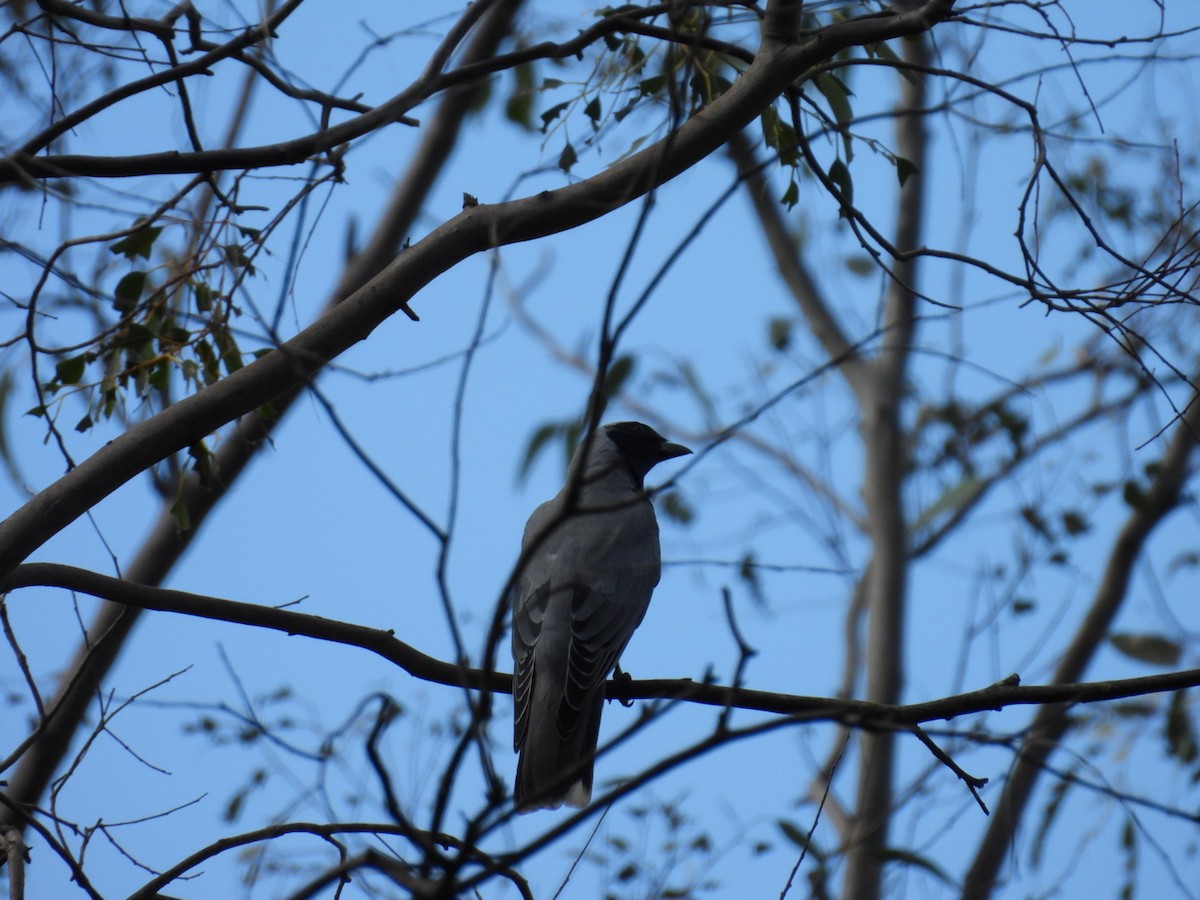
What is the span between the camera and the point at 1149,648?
7.52 metres

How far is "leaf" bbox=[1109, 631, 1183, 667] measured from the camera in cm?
732

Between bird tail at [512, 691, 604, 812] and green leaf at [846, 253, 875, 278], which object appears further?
green leaf at [846, 253, 875, 278]

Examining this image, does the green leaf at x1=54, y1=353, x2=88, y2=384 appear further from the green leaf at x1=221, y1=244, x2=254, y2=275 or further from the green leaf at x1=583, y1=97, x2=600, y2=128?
the green leaf at x1=583, y1=97, x2=600, y2=128

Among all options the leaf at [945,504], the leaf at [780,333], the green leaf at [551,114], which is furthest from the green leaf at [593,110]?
the leaf at [780,333]

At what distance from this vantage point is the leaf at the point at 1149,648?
732cm

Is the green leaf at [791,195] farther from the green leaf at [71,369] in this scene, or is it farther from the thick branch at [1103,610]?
the thick branch at [1103,610]

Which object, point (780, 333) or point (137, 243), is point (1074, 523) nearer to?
point (780, 333)

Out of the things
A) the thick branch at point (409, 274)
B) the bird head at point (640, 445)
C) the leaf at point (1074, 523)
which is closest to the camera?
the thick branch at point (409, 274)

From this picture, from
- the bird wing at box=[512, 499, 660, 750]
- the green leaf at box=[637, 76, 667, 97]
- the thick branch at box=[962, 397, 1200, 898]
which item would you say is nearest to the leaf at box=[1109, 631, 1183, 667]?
the thick branch at box=[962, 397, 1200, 898]

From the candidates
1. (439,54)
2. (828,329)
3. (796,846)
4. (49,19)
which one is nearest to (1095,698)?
(796,846)

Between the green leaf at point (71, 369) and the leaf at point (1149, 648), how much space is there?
19.7 feet

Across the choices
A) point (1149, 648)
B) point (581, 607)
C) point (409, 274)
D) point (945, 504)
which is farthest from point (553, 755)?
point (1149, 648)

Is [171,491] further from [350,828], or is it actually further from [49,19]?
[350,828]

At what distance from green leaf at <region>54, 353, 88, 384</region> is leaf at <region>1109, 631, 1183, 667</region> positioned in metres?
6.01
